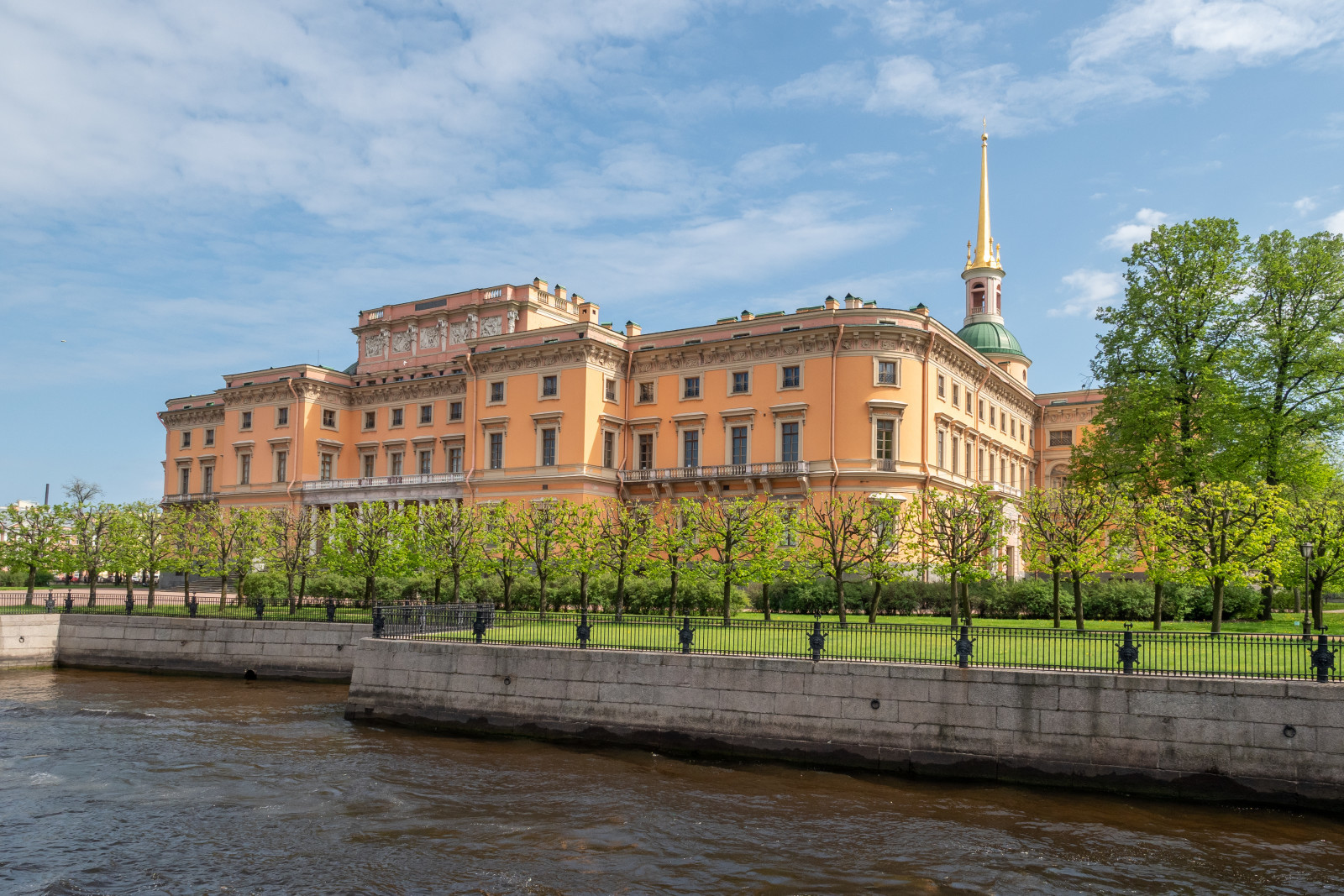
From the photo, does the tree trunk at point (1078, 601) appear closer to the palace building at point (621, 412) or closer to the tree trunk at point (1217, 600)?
the tree trunk at point (1217, 600)

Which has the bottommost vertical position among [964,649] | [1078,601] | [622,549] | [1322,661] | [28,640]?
[28,640]

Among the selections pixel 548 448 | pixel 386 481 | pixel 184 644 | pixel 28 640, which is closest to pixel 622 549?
pixel 184 644

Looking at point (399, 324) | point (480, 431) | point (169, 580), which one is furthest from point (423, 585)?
point (169, 580)

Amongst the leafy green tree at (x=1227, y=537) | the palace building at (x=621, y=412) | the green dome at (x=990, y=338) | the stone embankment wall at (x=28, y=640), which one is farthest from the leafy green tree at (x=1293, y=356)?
the stone embankment wall at (x=28, y=640)

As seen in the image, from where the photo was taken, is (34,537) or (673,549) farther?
(34,537)

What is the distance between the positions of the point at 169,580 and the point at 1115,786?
196ft

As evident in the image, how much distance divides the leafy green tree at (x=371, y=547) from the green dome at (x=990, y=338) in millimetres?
44056

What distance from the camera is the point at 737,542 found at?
107 ft

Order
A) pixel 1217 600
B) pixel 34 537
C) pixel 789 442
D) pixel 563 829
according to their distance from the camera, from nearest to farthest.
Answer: pixel 563 829 < pixel 1217 600 < pixel 34 537 < pixel 789 442

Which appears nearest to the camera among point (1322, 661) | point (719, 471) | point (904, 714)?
point (1322, 661)

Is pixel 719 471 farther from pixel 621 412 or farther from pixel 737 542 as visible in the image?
pixel 737 542

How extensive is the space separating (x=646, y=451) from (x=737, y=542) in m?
19.0

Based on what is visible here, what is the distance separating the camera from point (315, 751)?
19.5 meters

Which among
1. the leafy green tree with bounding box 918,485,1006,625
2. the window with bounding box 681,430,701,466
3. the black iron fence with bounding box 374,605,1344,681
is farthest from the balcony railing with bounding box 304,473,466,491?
the leafy green tree with bounding box 918,485,1006,625
